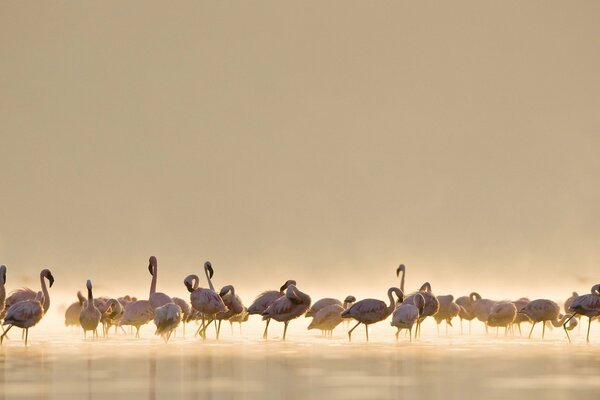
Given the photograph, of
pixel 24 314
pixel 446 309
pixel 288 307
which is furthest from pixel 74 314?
pixel 446 309

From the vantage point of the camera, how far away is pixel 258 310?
113ft

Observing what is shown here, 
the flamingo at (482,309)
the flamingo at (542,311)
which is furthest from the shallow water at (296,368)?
the flamingo at (482,309)

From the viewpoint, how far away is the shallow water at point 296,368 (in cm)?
1995

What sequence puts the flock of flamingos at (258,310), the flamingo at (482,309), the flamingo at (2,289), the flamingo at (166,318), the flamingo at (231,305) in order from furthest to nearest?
the flamingo at (482,309) < the flamingo at (231,305) < the flamingo at (2,289) < the flock of flamingos at (258,310) < the flamingo at (166,318)

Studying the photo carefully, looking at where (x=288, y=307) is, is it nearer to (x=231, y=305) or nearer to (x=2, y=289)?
(x=231, y=305)

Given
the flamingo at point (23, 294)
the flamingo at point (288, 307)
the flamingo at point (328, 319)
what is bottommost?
the flamingo at point (328, 319)

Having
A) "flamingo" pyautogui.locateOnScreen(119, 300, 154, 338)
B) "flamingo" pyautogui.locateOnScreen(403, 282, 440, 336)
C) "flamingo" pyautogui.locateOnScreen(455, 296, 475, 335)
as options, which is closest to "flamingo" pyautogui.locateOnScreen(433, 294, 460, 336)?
"flamingo" pyautogui.locateOnScreen(455, 296, 475, 335)

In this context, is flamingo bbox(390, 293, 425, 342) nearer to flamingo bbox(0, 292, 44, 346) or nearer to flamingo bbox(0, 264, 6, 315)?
flamingo bbox(0, 292, 44, 346)

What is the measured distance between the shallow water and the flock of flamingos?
0.63 metres

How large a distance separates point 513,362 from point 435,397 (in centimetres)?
653

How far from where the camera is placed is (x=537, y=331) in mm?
41375

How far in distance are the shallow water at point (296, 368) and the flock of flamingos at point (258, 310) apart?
635 millimetres

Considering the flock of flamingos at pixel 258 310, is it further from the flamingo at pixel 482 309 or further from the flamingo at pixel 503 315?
the flamingo at pixel 482 309

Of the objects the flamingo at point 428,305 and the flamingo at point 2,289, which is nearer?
the flamingo at point 2,289
